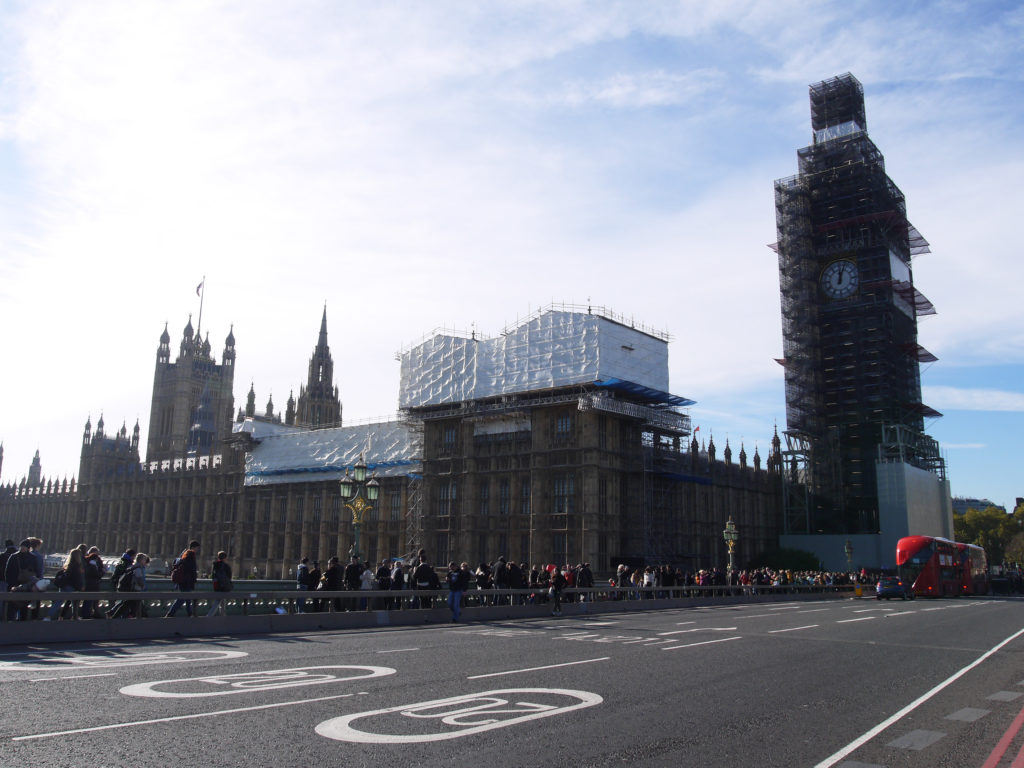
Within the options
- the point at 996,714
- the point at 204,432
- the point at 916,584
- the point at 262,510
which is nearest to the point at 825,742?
the point at 996,714

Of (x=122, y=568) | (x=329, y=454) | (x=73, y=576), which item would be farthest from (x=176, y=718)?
(x=329, y=454)

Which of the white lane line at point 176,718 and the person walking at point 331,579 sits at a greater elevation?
the person walking at point 331,579

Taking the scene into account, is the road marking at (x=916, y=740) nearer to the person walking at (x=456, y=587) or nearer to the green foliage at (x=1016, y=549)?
the person walking at (x=456, y=587)

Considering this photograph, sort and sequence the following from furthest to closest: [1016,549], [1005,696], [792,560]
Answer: [1016,549]
[792,560]
[1005,696]

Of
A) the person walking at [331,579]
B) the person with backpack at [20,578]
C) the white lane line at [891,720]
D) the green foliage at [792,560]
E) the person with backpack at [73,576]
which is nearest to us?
the white lane line at [891,720]

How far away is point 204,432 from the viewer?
140125 mm

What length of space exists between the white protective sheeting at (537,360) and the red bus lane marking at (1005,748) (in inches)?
1956

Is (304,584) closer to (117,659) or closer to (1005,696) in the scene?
(117,659)

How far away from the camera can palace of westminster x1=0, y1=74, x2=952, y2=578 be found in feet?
199

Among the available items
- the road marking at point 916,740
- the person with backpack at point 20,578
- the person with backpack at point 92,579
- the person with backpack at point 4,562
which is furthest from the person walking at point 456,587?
the road marking at point 916,740

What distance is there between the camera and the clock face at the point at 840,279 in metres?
78.2

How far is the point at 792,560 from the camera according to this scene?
74.0m

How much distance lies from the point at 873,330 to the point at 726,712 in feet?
244

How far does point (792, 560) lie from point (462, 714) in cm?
7139
